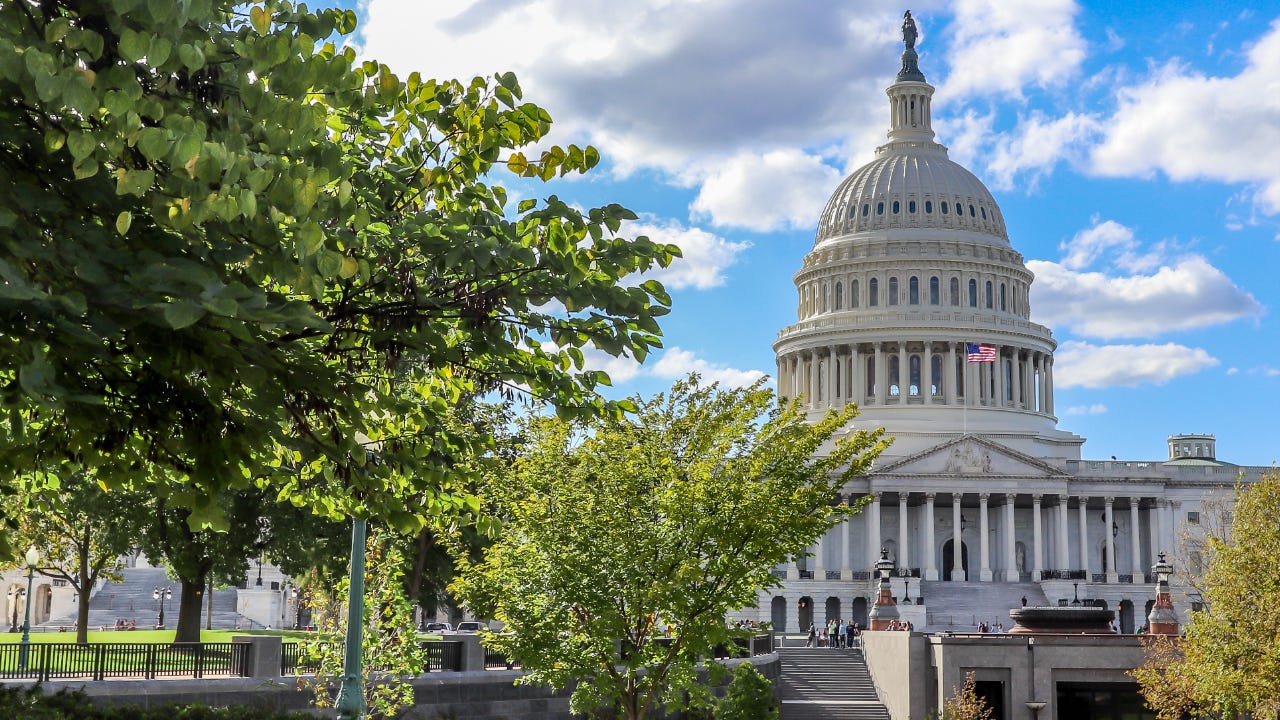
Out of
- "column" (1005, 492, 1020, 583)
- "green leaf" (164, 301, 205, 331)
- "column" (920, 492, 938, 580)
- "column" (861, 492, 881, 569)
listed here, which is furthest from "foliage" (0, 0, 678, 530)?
"column" (1005, 492, 1020, 583)

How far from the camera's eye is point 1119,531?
367 ft

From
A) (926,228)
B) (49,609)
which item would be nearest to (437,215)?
(49,609)

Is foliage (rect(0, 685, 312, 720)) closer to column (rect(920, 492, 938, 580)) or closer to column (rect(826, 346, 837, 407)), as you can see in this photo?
column (rect(920, 492, 938, 580))

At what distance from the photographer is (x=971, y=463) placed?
108 metres

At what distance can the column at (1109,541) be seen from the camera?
106312 mm

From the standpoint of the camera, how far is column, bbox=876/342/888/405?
123 m

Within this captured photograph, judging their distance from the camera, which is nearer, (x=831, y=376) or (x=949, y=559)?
(x=949, y=559)

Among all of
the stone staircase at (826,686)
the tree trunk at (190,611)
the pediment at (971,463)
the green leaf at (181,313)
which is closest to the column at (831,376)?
the pediment at (971,463)

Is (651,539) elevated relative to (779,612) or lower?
elevated

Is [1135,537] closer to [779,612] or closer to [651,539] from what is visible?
[779,612]

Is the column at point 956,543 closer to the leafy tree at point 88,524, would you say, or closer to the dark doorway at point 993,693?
the dark doorway at point 993,693

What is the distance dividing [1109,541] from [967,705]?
71.8 meters

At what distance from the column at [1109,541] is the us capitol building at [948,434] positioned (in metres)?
0.18

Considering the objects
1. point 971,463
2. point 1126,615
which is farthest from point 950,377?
point 1126,615
